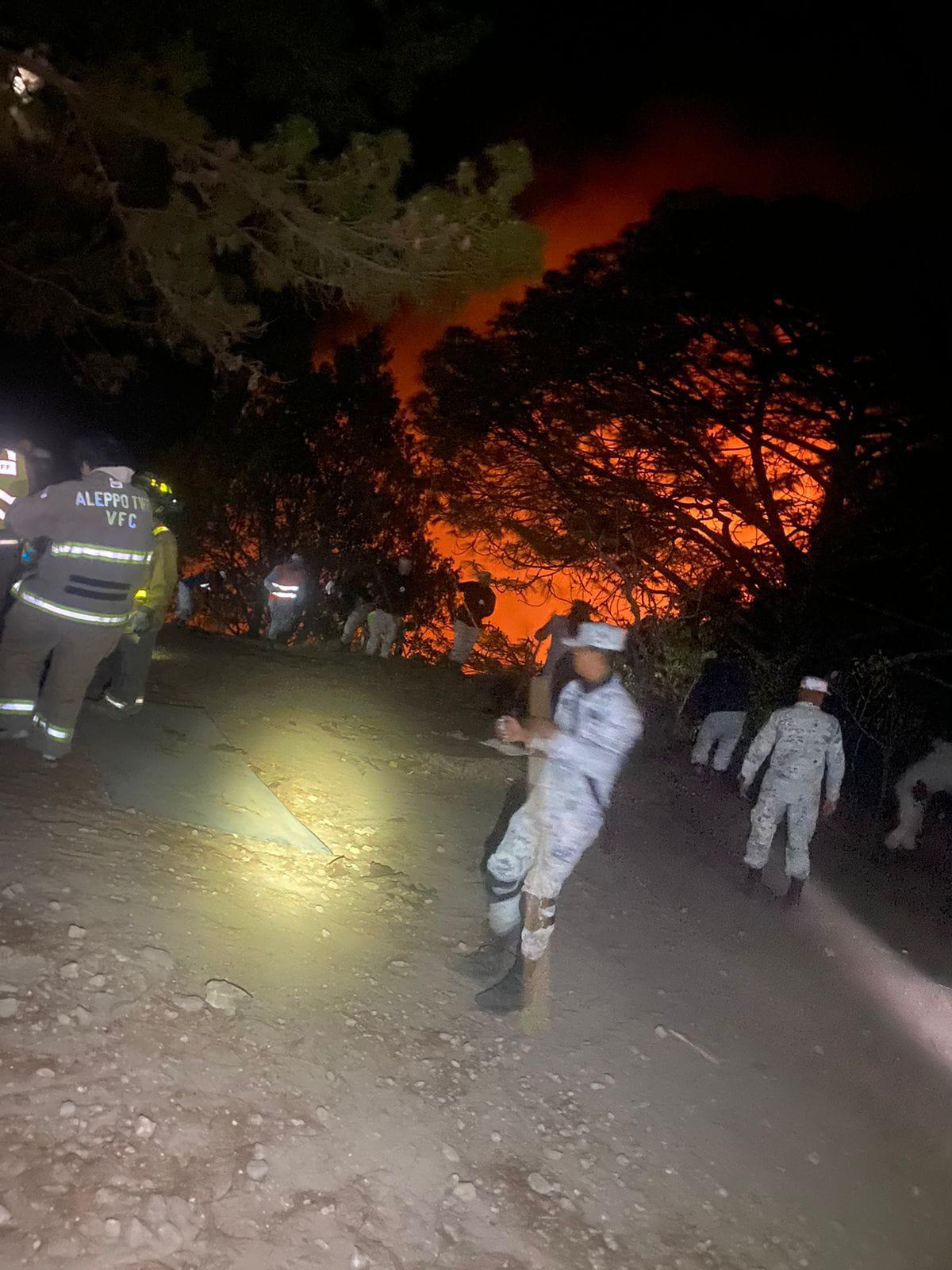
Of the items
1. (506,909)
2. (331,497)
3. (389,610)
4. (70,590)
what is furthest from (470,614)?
(506,909)

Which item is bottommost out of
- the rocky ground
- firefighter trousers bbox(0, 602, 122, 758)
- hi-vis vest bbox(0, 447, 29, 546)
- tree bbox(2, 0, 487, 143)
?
the rocky ground

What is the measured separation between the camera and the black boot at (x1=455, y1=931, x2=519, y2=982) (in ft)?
14.4

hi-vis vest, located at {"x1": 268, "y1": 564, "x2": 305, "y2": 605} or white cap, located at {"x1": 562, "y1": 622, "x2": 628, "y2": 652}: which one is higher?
white cap, located at {"x1": 562, "y1": 622, "x2": 628, "y2": 652}

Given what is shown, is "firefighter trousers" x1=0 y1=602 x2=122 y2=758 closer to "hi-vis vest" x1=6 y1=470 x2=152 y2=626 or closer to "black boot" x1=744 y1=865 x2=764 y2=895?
"hi-vis vest" x1=6 y1=470 x2=152 y2=626

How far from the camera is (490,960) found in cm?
455

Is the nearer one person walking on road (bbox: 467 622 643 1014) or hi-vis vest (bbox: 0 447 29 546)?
person walking on road (bbox: 467 622 643 1014)

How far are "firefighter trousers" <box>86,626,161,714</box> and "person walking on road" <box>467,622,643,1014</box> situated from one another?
316cm

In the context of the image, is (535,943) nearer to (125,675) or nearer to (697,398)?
(125,675)

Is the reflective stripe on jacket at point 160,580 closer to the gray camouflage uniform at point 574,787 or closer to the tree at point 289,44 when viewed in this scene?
the tree at point 289,44

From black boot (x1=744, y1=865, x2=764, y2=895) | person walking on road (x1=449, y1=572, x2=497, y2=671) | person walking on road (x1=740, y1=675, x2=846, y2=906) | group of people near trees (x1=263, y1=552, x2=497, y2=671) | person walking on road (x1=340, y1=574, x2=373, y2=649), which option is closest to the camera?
person walking on road (x1=740, y1=675, x2=846, y2=906)

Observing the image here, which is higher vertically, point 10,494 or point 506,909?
point 10,494

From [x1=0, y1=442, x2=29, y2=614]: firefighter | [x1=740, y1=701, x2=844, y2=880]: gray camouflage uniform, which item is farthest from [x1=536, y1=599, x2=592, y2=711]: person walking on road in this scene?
[x1=0, y1=442, x2=29, y2=614]: firefighter

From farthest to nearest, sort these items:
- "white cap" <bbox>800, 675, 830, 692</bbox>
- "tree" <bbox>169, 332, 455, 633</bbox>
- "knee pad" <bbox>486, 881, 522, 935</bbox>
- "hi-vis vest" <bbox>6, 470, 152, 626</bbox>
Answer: "tree" <bbox>169, 332, 455, 633</bbox>
"white cap" <bbox>800, 675, 830, 692</bbox>
"hi-vis vest" <bbox>6, 470, 152, 626</bbox>
"knee pad" <bbox>486, 881, 522, 935</bbox>

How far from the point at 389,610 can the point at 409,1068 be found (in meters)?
12.9
